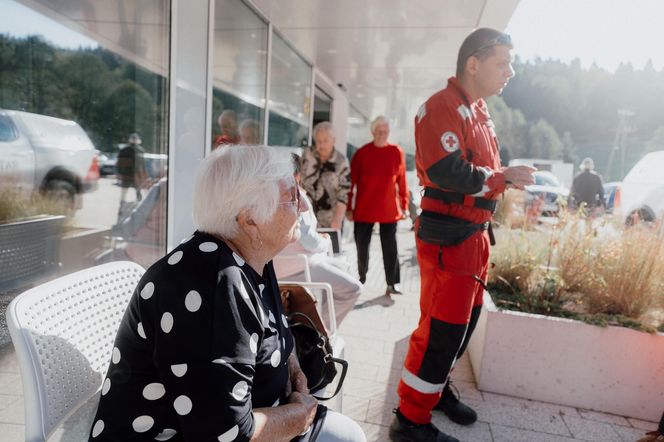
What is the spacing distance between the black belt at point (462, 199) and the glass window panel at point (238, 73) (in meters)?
1.86

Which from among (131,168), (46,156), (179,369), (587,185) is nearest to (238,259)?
(179,369)

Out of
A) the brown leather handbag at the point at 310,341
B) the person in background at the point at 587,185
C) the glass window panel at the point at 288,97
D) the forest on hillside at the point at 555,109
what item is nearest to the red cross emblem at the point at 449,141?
the brown leather handbag at the point at 310,341

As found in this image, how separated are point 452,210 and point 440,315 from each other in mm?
468

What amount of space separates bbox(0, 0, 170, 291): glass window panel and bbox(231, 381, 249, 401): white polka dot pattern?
4.27ft

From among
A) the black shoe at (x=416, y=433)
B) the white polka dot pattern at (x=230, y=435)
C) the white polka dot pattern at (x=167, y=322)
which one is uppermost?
the white polka dot pattern at (x=167, y=322)

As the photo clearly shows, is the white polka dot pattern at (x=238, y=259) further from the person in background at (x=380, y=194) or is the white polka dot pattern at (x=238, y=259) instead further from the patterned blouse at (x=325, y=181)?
the person in background at (x=380, y=194)

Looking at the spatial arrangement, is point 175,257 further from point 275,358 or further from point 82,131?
point 82,131

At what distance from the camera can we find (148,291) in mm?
1038

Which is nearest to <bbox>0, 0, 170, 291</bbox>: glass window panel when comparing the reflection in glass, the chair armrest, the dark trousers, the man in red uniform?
the chair armrest

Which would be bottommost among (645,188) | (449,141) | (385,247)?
(385,247)

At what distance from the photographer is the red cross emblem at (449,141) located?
6.45ft

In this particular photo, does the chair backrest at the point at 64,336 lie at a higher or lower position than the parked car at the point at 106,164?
lower

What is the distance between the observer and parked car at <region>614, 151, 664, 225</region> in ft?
28.5

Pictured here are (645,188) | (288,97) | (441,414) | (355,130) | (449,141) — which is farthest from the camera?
(355,130)
